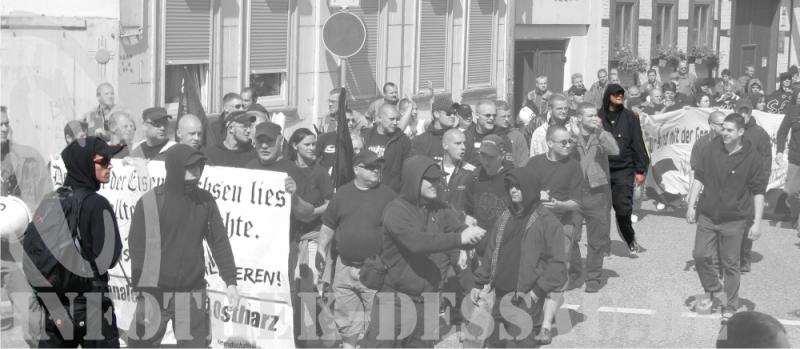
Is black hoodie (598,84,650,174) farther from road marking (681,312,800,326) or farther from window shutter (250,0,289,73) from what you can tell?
window shutter (250,0,289,73)

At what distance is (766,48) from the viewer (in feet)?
142

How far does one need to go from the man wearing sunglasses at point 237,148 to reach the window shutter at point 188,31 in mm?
5754

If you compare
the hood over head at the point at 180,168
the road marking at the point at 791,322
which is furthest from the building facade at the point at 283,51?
the road marking at the point at 791,322

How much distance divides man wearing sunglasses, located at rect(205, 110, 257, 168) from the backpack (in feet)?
11.6

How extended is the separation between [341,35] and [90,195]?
11.6m

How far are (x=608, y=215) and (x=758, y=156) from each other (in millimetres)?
2028

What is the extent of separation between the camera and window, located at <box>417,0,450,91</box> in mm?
24422

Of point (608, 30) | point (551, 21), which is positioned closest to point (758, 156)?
point (551, 21)

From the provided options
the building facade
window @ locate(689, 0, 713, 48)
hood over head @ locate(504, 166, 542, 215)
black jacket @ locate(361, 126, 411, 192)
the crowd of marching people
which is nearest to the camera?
the crowd of marching people

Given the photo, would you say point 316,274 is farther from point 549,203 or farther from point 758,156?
point 758,156

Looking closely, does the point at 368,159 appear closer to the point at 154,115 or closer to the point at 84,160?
the point at 154,115

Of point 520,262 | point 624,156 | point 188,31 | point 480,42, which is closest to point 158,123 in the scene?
point 520,262

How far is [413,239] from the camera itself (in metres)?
9.48

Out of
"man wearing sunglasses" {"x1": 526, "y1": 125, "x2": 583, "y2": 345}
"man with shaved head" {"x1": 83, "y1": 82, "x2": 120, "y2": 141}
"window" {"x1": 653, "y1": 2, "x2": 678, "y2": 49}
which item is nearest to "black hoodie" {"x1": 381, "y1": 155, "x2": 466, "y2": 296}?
"man wearing sunglasses" {"x1": 526, "y1": 125, "x2": 583, "y2": 345}
